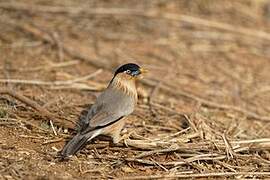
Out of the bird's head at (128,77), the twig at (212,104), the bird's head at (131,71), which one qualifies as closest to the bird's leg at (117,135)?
the bird's head at (128,77)

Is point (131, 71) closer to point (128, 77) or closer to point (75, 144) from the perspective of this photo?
point (128, 77)

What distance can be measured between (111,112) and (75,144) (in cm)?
49

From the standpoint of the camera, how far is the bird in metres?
5.19

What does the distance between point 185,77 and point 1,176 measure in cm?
407

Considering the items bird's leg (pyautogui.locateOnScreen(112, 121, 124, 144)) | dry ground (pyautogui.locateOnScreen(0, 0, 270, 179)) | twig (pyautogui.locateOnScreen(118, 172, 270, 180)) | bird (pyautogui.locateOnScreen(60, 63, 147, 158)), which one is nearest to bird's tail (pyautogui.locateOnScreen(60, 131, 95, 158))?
bird (pyautogui.locateOnScreen(60, 63, 147, 158))

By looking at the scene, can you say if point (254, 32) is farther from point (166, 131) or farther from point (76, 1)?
point (166, 131)

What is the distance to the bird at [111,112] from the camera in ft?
17.0

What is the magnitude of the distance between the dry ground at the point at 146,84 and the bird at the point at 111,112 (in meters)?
Answer: 0.14

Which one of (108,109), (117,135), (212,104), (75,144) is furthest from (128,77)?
(212,104)

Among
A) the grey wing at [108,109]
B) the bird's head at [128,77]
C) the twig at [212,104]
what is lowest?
the twig at [212,104]

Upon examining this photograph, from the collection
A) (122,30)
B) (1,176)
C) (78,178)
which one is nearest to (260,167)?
(78,178)

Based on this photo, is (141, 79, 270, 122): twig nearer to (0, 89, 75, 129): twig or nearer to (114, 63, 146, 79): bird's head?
(114, 63, 146, 79): bird's head

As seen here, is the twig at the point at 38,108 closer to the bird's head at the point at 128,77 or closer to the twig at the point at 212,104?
the bird's head at the point at 128,77

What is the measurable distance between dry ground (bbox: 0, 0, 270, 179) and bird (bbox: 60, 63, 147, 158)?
14 cm
